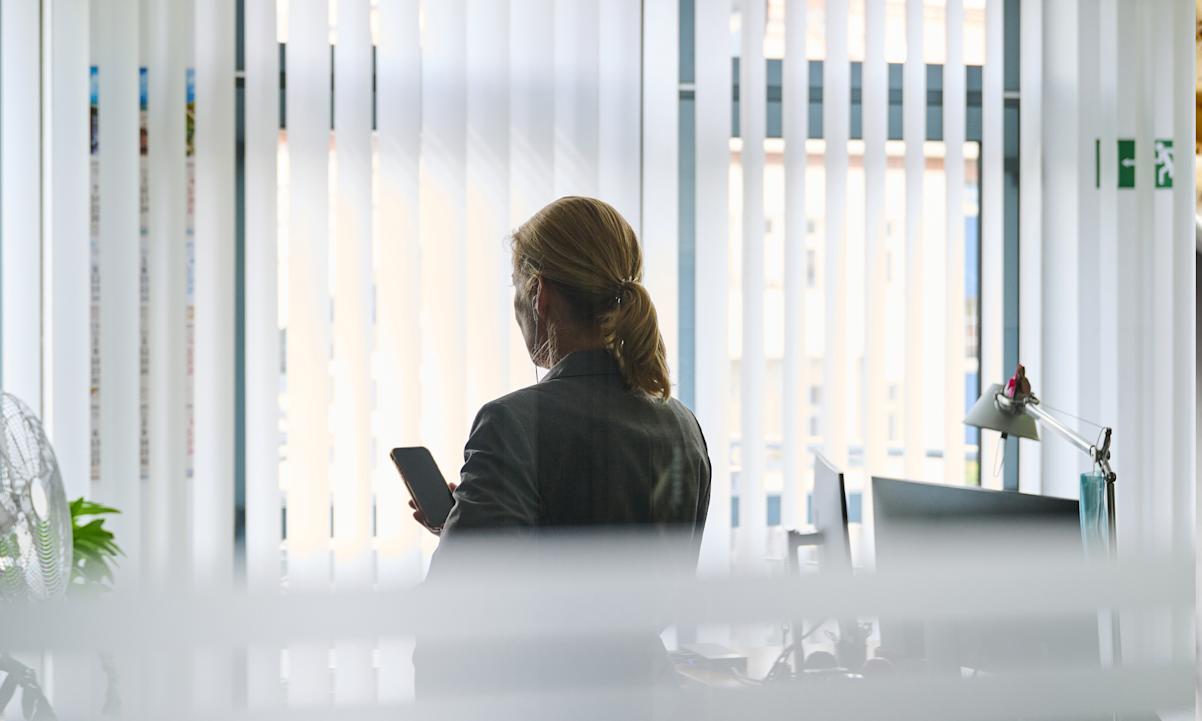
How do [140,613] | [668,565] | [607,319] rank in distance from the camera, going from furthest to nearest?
[607,319] → [668,565] → [140,613]

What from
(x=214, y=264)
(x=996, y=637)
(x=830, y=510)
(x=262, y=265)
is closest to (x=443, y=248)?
(x=262, y=265)

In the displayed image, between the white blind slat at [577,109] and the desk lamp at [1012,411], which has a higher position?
the white blind slat at [577,109]

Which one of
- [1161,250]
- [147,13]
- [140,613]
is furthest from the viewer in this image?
[1161,250]

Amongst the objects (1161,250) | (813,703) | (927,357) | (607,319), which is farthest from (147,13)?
(1161,250)

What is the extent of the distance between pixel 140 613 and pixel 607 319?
67 cm

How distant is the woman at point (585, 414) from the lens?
762mm

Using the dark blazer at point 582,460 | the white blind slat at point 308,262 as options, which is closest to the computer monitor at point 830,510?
the dark blazer at point 582,460

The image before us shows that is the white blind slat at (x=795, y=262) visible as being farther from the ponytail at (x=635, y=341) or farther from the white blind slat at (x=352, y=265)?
the ponytail at (x=635, y=341)

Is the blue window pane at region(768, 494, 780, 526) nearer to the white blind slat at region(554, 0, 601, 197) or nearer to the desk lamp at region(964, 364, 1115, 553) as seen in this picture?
the desk lamp at region(964, 364, 1115, 553)

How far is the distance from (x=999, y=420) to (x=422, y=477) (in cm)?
120

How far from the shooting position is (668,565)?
1.43ft

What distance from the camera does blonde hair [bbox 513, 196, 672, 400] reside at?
0.93 meters

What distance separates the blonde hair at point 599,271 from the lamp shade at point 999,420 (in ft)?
3.68

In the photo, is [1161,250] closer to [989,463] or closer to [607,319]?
[989,463]
